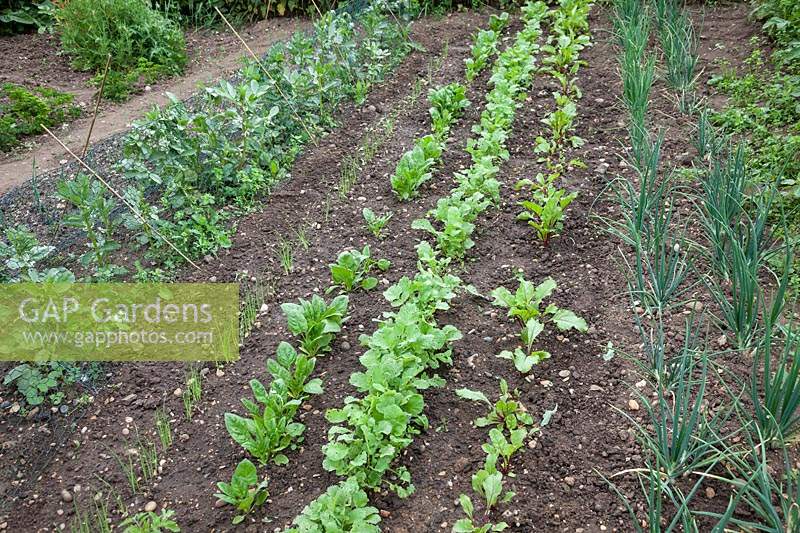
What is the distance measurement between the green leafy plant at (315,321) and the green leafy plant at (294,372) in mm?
185

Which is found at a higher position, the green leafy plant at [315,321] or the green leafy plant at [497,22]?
the green leafy plant at [497,22]

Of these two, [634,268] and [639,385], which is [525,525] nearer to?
[639,385]

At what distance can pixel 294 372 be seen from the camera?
10.3 feet

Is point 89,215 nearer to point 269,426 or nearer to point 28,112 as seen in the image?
point 269,426

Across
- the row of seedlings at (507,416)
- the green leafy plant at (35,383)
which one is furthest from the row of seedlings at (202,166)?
the row of seedlings at (507,416)

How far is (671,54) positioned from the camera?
4871 millimetres

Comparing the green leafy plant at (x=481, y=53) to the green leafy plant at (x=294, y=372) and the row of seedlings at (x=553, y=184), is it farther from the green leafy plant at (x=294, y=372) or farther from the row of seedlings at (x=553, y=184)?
the green leafy plant at (x=294, y=372)

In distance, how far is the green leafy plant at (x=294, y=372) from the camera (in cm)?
301

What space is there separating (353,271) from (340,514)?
156cm

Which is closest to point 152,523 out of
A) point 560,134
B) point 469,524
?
point 469,524

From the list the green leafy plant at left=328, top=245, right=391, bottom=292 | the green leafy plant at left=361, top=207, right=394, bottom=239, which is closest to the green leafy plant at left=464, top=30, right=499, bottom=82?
the green leafy plant at left=361, top=207, right=394, bottom=239

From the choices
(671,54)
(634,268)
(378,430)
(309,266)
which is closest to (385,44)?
(671,54)

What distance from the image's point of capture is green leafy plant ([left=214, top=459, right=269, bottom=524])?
8.42 ft

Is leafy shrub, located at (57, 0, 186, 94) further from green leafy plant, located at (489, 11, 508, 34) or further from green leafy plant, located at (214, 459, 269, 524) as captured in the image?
green leafy plant, located at (214, 459, 269, 524)
